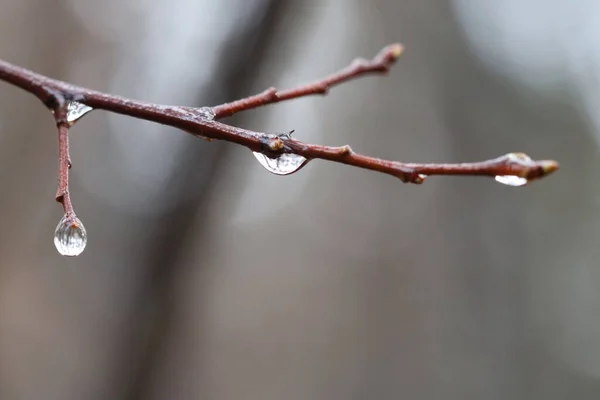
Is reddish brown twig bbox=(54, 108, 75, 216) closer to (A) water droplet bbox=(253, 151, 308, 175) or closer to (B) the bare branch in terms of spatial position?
(B) the bare branch

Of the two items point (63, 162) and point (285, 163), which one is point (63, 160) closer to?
point (63, 162)

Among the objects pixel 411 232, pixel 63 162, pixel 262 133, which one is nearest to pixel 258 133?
pixel 262 133

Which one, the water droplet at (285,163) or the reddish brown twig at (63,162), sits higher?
the water droplet at (285,163)

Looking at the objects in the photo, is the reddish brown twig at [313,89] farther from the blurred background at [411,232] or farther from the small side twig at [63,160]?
the blurred background at [411,232]

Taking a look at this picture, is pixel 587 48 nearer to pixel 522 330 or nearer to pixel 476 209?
pixel 476 209

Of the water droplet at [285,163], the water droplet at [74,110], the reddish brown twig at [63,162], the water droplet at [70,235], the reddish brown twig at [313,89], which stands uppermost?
the reddish brown twig at [313,89]

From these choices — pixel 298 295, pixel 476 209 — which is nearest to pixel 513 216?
pixel 476 209

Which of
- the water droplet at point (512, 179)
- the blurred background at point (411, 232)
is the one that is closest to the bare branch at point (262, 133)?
the water droplet at point (512, 179)
